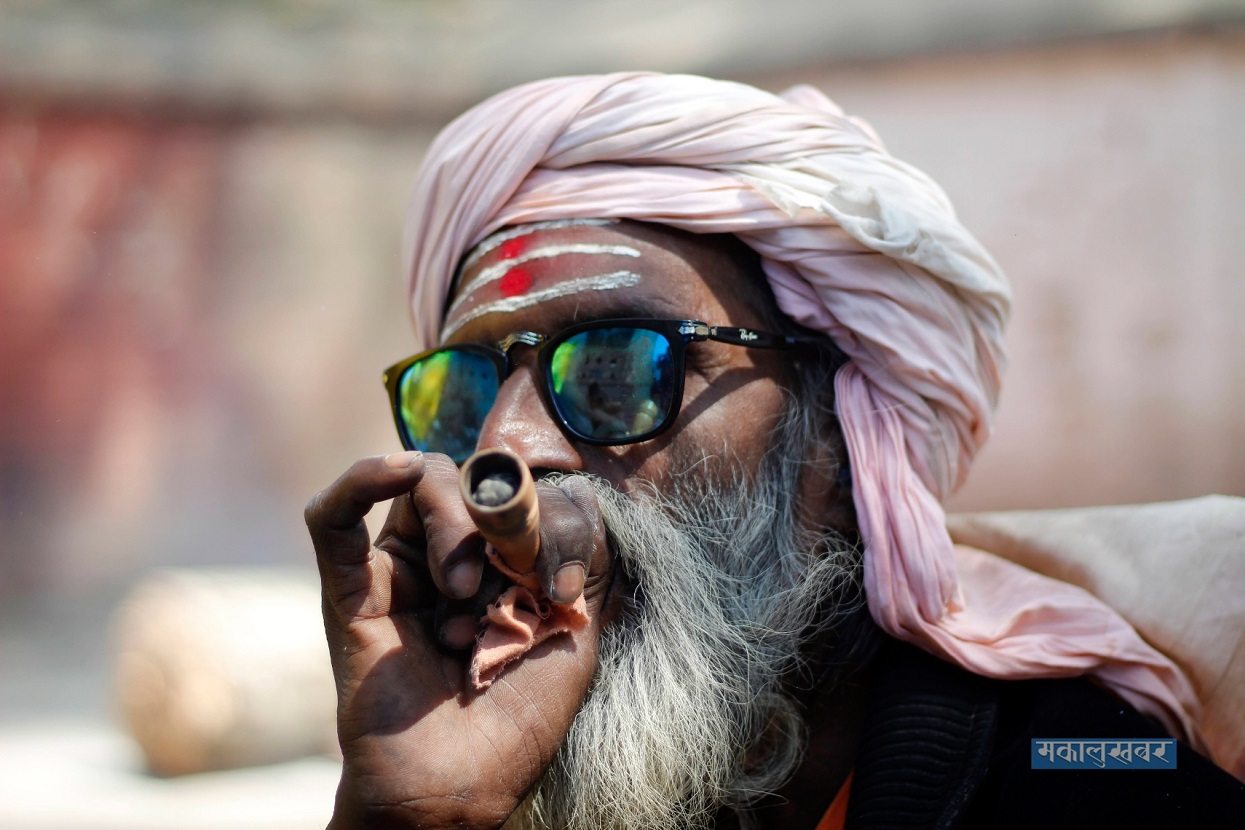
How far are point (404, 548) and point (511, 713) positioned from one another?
0.92ft

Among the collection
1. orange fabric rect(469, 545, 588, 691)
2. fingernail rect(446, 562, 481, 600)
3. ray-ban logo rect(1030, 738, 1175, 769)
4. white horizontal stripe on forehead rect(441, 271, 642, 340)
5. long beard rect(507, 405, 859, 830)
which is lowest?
ray-ban logo rect(1030, 738, 1175, 769)

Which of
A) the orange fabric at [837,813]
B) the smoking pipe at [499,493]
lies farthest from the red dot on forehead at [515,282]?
the orange fabric at [837,813]

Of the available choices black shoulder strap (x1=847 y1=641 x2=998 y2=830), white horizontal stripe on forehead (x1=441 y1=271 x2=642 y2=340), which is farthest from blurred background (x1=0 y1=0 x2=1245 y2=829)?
black shoulder strap (x1=847 y1=641 x2=998 y2=830)

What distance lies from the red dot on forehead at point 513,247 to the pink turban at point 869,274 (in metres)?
0.04

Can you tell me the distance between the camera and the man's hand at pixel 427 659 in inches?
50.4

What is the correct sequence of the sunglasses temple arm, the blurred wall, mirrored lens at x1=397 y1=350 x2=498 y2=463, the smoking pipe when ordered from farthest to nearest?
the blurred wall < mirrored lens at x1=397 y1=350 x2=498 y2=463 < the sunglasses temple arm < the smoking pipe

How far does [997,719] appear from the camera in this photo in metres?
1.80

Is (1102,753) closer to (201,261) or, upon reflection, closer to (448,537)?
(448,537)

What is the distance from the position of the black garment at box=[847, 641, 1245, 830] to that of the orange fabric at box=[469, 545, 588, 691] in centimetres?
72

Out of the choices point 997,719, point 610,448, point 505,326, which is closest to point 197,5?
point 505,326

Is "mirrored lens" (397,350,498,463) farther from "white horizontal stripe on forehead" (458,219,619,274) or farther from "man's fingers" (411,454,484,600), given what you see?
"man's fingers" (411,454,484,600)

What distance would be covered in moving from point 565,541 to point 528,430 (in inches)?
19.7

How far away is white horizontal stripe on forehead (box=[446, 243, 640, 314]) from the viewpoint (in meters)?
1.95

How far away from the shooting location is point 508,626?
137 centimetres
